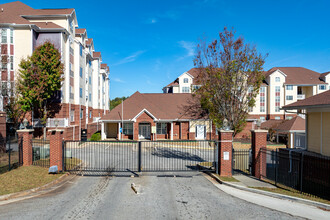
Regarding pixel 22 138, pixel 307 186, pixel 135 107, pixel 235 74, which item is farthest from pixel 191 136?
pixel 22 138

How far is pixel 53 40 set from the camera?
2800 cm

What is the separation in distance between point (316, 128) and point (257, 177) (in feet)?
14.6

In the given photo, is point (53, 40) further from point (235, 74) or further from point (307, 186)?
point (307, 186)

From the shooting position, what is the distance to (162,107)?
3234cm

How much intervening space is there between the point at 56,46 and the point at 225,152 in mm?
26518

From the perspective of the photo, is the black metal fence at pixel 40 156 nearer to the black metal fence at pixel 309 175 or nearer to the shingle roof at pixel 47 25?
the black metal fence at pixel 309 175

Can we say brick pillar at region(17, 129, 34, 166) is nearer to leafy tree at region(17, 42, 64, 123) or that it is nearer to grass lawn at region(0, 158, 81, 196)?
grass lawn at region(0, 158, 81, 196)

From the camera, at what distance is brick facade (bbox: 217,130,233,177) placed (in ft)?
37.1

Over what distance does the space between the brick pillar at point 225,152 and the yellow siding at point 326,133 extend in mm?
4853

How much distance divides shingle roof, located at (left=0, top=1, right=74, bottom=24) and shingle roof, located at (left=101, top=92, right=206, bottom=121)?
15746mm

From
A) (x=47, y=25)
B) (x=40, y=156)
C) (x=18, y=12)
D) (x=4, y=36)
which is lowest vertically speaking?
(x=40, y=156)

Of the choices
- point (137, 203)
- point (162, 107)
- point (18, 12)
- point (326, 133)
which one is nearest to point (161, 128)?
point (162, 107)

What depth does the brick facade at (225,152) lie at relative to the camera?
11.3 metres

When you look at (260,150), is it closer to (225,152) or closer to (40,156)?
(225,152)
